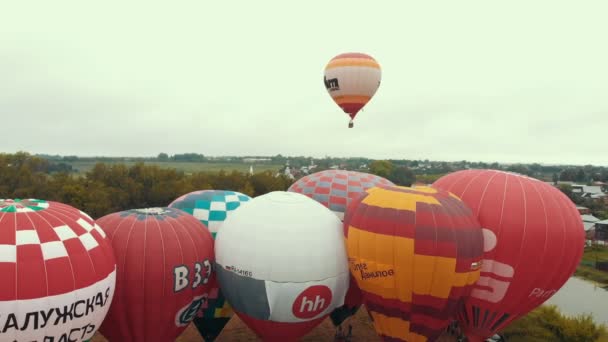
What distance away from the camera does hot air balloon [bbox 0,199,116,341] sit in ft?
18.4

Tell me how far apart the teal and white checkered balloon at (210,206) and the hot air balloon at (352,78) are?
7867 mm

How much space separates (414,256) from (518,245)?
7.44 feet

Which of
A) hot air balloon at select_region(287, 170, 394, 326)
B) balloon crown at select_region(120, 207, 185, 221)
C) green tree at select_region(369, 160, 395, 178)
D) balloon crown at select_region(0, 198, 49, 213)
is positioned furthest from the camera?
green tree at select_region(369, 160, 395, 178)

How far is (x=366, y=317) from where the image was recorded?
13.5 m

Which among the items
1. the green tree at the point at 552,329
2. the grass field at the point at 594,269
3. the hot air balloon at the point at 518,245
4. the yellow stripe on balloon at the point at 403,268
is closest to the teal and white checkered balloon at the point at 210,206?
the yellow stripe on balloon at the point at 403,268

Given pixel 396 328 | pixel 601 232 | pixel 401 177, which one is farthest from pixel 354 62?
pixel 401 177

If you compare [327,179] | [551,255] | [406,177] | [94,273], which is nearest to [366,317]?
[327,179]

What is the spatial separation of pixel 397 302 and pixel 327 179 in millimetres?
5294

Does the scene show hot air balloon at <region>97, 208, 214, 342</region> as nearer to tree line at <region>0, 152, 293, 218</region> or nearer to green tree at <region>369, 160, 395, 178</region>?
tree line at <region>0, 152, 293, 218</region>

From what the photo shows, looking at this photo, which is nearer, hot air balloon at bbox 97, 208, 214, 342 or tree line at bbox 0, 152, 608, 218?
hot air balloon at bbox 97, 208, 214, 342

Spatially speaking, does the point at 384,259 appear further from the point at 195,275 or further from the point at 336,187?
the point at 336,187

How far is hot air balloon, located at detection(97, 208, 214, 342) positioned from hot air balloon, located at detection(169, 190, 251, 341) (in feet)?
2.47

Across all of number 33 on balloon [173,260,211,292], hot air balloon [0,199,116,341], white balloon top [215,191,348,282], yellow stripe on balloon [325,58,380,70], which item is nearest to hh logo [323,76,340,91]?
yellow stripe on balloon [325,58,380,70]

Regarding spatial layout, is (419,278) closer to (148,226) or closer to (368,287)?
(368,287)
